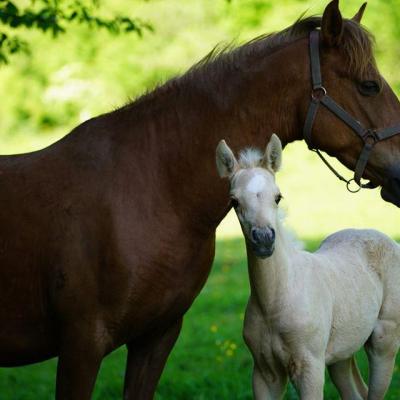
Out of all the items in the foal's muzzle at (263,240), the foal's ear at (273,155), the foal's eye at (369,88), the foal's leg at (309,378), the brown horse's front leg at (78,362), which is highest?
the foal's eye at (369,88)

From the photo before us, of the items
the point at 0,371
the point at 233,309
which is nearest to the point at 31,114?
the point at 233,309

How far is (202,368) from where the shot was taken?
23.4 feet

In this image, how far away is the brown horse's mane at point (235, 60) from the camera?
411 centimetres

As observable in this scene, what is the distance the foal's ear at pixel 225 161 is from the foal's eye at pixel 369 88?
65cm

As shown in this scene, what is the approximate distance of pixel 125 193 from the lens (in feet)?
13.2

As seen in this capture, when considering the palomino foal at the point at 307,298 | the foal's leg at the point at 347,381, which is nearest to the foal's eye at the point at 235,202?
the palomino foal at the point at 307,298

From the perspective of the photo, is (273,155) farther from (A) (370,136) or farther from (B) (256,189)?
(A) (370,136)

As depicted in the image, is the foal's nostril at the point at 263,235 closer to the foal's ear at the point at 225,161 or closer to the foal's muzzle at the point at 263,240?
the foal's muzzle at the point at 263,240

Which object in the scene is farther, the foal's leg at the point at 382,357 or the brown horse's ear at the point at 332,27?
the foal's leg at the point at 382,357

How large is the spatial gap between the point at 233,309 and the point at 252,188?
234 inches

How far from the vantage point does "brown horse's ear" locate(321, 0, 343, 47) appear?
399 cm

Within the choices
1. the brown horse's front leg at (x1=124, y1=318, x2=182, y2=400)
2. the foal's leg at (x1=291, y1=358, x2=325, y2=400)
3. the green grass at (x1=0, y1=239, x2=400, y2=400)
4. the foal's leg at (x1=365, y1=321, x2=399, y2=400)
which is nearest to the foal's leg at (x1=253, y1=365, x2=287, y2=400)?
the foal's leg at (x1=291, y1=358, x2=325, y2=400)

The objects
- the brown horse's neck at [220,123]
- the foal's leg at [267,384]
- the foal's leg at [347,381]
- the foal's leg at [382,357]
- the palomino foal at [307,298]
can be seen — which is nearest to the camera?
the palomino foal at [307,298]

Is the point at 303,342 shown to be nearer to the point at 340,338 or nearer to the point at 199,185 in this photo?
the point at 340,338
